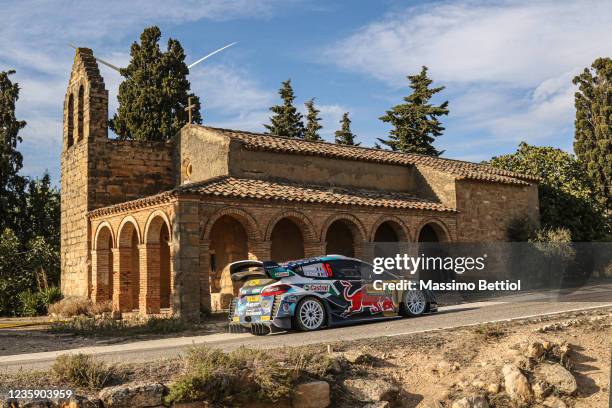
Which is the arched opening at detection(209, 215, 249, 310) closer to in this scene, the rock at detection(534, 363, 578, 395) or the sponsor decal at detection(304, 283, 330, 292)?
the sponsor decal at detection(304, 283, 330, 292)

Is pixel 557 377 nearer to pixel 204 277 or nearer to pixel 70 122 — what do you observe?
pixel 204 277

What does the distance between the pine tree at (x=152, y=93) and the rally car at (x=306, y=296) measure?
21.6 m

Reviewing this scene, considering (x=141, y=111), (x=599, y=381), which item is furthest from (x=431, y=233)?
(x=141, y=111)

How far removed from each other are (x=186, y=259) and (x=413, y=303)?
6089 mm

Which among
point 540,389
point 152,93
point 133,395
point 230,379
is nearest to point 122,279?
point 230,379

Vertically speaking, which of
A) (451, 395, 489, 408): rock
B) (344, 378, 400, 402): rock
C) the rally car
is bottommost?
(451, 395, 489, 408): rock

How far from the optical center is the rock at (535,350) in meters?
9.72

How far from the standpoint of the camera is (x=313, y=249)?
19.3 metres

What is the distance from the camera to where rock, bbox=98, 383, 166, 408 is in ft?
24.3

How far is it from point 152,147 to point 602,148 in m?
25.1

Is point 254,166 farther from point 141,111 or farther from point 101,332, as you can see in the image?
point 141,111

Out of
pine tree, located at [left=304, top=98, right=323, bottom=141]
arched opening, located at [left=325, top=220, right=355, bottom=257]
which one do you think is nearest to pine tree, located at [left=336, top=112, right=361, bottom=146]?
pine tree, located at [left=304, top=98, right=323, bottom=141]

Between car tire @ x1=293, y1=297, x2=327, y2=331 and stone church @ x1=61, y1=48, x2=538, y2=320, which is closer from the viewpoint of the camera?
car tire @ x1=293, y1=297, x2=327, y2=331

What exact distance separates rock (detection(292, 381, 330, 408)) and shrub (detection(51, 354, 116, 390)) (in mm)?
2433
